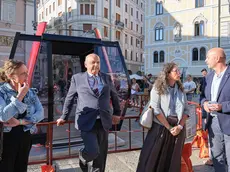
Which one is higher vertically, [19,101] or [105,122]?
[19,101]

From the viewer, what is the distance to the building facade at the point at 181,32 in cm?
2769

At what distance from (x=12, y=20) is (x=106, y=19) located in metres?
23.3

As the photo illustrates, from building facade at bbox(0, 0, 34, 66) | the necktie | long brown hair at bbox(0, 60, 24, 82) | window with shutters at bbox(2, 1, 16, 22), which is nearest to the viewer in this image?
long brown hair at bbox(0, 60, 24, 82)

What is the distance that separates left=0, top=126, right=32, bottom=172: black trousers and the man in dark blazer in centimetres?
66

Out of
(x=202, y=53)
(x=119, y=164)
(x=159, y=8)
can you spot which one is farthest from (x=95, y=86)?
(x=159, y=8)

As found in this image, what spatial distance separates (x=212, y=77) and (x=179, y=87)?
17.8 inches

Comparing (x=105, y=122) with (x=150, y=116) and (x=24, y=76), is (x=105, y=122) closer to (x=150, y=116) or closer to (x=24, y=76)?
(x=150, y=116)

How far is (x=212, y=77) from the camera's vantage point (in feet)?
10.4

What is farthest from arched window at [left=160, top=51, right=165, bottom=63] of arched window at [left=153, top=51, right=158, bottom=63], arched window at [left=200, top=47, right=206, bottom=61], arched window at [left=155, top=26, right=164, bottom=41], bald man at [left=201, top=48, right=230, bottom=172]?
bald man at [left=201, top=48, right=230, bottom=172]

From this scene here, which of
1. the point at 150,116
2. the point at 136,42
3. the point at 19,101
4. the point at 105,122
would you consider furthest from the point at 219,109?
the point at 136,42

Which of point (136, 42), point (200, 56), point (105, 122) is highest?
point (136, 42)

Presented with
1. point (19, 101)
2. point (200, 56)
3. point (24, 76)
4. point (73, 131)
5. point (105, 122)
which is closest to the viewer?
point (19, 101)

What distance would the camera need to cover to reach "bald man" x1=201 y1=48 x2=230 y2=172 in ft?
9.47

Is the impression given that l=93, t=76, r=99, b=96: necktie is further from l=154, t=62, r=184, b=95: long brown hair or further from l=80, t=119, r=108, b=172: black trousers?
l=154, t=62, r=184, b=95: long brown hair
